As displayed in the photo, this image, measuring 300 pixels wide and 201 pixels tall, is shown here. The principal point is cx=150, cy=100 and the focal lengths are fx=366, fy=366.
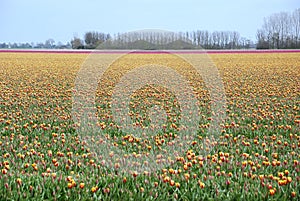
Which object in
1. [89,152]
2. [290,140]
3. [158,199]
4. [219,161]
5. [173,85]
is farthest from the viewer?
[173,85]

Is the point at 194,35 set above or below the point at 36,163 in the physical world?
above

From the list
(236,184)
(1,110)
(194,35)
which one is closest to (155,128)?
(236,184)

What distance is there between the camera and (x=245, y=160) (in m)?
4.64

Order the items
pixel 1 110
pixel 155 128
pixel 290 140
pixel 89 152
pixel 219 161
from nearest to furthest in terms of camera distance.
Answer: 1. pixel 219 161
2. pixel 89 152
3. pixel 290 140
4. pixel 155 128
5. pixel 1 110

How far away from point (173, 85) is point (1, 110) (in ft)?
20.2

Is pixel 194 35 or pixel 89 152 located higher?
pixel 194 35

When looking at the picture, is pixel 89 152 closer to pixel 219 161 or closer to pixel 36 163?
pixel 36 163

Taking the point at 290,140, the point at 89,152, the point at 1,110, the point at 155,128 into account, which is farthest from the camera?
the point at 1,110

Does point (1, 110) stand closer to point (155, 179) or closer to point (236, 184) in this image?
point (155, 179)

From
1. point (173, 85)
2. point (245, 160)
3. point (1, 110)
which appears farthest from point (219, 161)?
point (173, 85)

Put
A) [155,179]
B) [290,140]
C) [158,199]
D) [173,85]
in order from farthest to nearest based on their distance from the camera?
[173,85]
[290,140]
[155,179]
[158,199]

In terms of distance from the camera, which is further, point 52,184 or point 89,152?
point 89,152

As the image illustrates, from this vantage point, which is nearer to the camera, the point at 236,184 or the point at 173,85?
→ the point at 236,184

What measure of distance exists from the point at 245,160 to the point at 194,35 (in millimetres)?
85679
